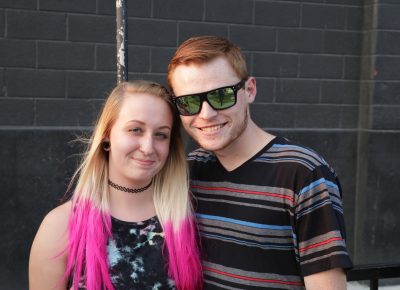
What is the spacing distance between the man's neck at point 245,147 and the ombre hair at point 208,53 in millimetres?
211

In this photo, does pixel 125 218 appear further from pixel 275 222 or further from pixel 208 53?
pixel 208 53

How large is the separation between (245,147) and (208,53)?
1.20 feet

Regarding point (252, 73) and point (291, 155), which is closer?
point (291, 155)

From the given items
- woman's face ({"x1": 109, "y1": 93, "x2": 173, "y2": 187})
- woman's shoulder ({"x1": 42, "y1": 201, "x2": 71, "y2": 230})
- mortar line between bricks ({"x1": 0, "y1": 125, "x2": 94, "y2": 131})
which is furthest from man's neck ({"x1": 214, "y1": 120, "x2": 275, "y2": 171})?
mortar line between bricks ({"x1": 0, "y1": 125, "x2": 94, "y2": 131})

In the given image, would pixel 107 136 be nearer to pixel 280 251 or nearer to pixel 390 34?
pixel 280 251

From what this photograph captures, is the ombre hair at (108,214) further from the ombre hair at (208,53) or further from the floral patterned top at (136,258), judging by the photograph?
the ombre hair at (208,53)

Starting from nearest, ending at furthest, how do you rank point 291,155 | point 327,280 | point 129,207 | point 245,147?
point 327,280
point 291,155
point 245,147
point 129,207

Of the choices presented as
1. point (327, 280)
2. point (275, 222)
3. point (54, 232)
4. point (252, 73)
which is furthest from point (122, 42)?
point (252, 73)

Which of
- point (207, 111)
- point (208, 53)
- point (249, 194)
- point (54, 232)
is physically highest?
point (208, 53)

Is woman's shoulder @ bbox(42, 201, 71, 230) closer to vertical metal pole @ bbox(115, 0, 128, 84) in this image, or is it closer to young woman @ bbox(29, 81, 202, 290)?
young woman @ bbox(29, 81, 202, 290)

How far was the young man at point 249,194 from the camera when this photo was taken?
6.32ft

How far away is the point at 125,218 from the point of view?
87.5 inches

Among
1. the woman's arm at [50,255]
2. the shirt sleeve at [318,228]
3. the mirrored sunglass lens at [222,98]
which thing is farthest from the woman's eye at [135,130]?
the shirt sleeve at [318,228]

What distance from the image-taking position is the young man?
1.93m
